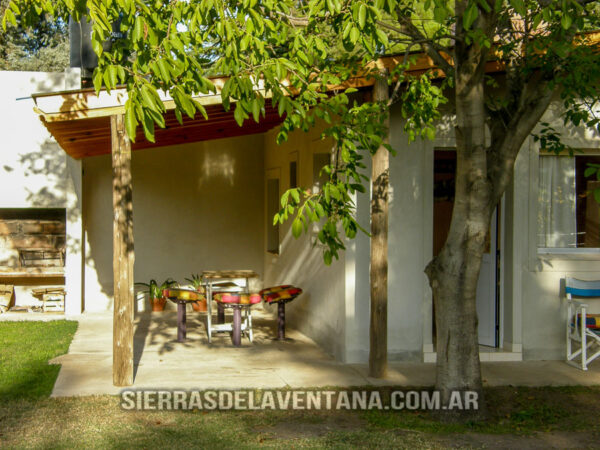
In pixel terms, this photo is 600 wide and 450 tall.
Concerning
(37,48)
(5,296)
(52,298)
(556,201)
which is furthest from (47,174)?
(37,48)

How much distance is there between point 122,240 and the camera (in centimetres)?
707

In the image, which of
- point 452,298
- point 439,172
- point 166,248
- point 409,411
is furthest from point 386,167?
point 166,248

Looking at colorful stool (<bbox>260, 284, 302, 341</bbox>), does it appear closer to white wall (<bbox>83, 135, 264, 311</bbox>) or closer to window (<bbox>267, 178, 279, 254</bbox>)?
window (<bbox>267, 178, 279, 254</bbox>)

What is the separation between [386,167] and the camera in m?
7.65

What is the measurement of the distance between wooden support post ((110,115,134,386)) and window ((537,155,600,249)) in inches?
182

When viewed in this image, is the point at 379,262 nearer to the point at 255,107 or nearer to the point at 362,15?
the point at 255,107

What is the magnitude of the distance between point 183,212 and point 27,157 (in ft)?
8.81

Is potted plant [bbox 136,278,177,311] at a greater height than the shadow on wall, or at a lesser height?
lesser

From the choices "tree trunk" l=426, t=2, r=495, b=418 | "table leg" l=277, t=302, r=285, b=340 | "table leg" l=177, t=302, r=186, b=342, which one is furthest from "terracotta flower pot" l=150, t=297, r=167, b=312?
"tree trunk" l=426, t=2, r=495, b=418

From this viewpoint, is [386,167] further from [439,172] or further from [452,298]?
[439,172]

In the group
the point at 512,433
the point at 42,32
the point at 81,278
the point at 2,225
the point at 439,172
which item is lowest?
the point at 512,433

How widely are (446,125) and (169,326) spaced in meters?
5.11

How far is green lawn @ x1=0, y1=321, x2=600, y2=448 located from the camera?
5.69 metres

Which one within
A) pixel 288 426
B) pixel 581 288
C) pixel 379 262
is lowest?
pixel 288 426
